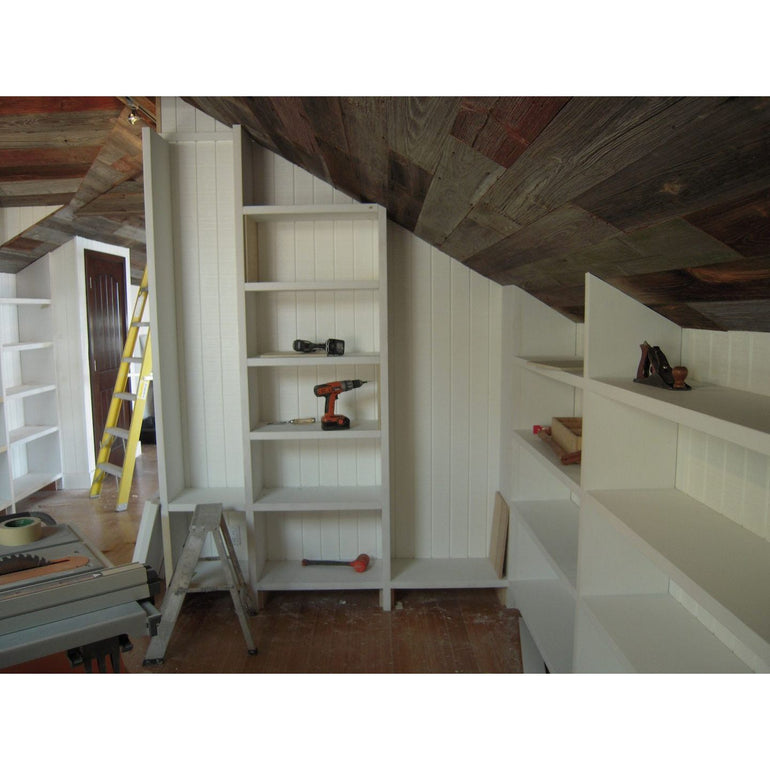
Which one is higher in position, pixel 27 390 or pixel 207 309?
pixel 207 309

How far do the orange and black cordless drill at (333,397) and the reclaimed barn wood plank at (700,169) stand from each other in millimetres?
1754

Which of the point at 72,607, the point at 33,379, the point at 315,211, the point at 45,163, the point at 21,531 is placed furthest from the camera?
the point at 33,379

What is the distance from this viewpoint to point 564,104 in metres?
0.95

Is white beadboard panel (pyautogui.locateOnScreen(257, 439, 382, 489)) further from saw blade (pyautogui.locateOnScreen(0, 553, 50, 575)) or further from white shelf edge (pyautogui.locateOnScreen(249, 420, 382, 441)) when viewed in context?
saw blade (pyautogui.locateOnScreen(0, 553, 50, 575))

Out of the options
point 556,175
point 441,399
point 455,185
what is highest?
point 455,185

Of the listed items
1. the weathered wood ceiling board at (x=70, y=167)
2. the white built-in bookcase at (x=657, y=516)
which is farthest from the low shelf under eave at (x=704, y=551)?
the weathered wood ceiling board at (x=70, y=167)

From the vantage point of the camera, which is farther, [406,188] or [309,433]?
[309,433]

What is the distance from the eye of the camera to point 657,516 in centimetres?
164

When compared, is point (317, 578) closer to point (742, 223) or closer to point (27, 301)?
point (742, 223)

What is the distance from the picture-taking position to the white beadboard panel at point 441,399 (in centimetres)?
293

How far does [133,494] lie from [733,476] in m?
4.31

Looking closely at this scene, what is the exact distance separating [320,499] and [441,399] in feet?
2.67

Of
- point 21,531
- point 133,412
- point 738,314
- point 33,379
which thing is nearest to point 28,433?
point 33,379
